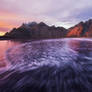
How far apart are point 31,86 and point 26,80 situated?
48 cm

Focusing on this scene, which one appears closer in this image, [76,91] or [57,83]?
[76,91]

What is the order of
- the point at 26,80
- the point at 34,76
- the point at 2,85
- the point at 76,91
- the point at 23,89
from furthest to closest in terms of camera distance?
1. the point at 34,76
2. the point at 26,80
3. the point at 2,85
4. the point at 23,89
5. the point at 76,91

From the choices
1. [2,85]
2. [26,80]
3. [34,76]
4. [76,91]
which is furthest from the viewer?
[34,76]

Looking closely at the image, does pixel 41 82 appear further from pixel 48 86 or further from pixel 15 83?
pixel 15 83

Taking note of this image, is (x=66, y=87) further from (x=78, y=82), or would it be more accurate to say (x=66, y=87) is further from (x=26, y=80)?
(x=26, y=80)

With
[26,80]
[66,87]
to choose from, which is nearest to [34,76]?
[26,80]

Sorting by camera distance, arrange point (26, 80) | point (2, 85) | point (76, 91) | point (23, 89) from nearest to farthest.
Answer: point (76, 91) → point (23, 89) → point (2, 85) → point (26, 80)

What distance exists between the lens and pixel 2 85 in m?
2.96

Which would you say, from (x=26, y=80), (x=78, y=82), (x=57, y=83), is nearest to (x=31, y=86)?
(x=26, y=80)

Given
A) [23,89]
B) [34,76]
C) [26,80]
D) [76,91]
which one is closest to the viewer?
[76,91]

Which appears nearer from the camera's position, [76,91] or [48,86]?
[76,91]

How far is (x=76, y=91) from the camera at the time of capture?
252 centimetres

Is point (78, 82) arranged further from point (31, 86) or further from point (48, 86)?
point (31, 86)

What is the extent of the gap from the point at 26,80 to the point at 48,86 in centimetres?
93
